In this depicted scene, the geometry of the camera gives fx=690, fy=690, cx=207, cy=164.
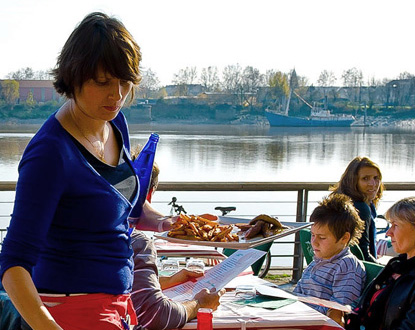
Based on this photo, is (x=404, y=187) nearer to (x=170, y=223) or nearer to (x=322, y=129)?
(x=170, y=223)

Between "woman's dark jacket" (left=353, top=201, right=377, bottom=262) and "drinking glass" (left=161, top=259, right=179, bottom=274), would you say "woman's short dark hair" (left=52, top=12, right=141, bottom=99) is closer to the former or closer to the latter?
"drinking glass" (left=161, top=259, right=179, bottom=274)

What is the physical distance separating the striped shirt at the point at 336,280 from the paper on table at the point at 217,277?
46cm

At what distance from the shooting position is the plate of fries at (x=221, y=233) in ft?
8.10

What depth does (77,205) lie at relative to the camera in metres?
1.42

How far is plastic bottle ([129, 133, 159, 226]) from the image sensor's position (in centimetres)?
183

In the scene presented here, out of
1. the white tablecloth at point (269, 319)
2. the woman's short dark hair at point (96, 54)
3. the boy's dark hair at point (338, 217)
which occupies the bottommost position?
the white tablecloth at point (269, 319)

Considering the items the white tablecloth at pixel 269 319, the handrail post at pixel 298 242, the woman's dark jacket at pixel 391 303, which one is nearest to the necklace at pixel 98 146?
the white tablecloth at pixel 269 319

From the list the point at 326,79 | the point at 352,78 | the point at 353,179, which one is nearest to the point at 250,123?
the point at 326,79

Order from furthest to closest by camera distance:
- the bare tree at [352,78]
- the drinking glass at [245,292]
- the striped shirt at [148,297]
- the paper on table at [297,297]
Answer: the bare tree at [352,78] < the drinking glass at [245,292] < the paper on table at [297,297] < the striped shirt at [148,297]

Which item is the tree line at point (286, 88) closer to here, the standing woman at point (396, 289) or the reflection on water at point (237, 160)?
the reflection on water at point (237, 160)

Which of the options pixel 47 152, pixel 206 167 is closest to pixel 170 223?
pixel 47 152

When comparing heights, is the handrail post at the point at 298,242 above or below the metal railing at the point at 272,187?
below

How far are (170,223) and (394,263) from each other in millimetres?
1099

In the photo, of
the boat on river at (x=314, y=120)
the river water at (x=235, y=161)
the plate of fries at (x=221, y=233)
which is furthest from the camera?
the boat on river at (x=314, y=120)
